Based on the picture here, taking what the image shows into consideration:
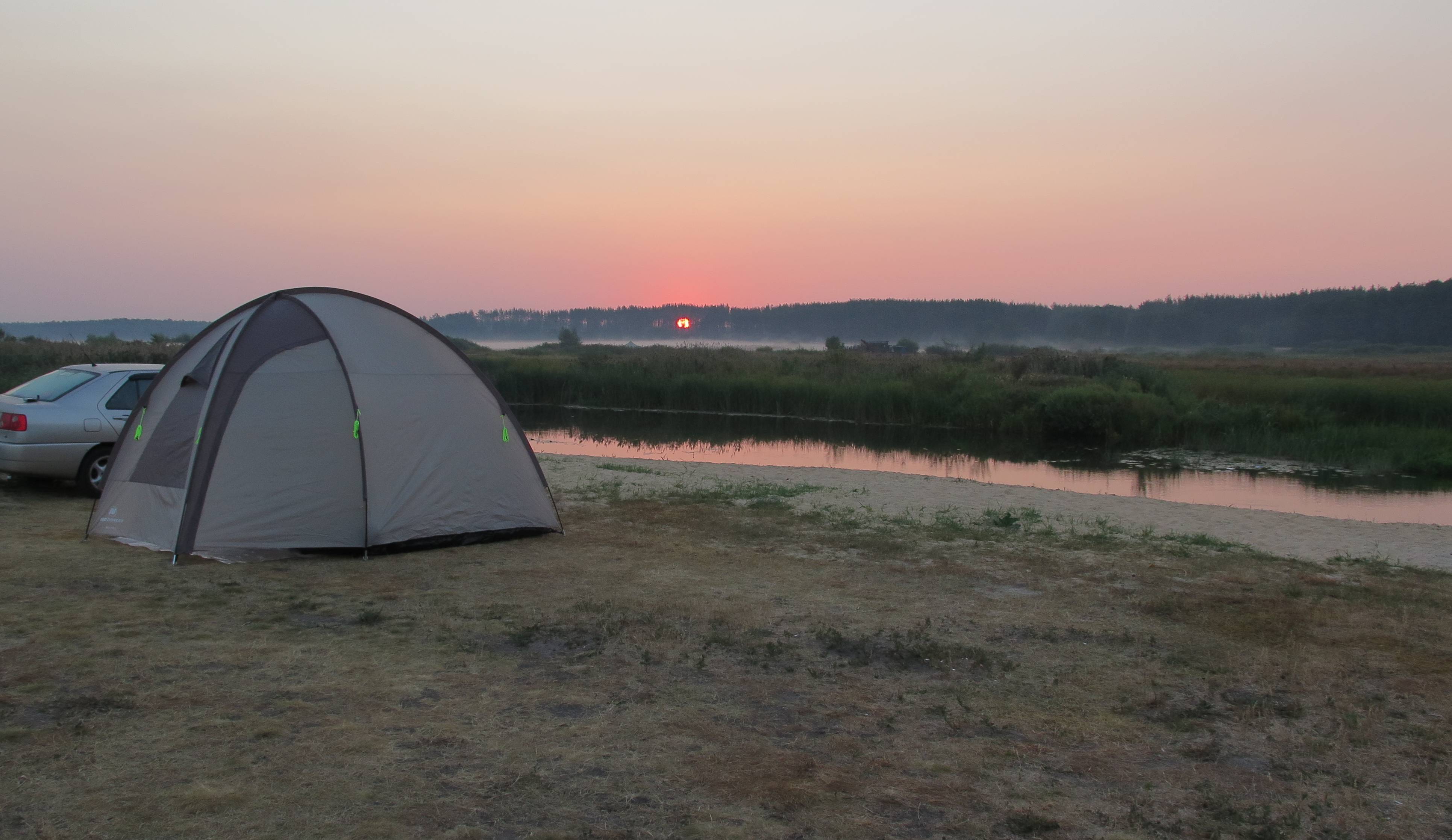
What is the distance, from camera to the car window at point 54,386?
1013cm

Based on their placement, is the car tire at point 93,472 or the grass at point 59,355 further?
the grass at point 59,355

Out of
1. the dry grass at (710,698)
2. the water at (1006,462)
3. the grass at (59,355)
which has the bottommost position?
the water at (1006,462)

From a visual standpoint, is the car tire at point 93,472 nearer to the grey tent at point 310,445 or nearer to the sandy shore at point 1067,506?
the grey tent at point 310,445

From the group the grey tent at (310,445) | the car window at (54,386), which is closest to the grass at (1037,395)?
the grey tent at (310,445)

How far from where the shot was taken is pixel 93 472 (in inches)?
409

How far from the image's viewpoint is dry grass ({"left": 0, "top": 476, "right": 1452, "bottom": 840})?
3.66 m

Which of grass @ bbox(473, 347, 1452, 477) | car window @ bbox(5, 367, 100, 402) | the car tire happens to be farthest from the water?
car window @ bbox(5, 367, 100, 402)

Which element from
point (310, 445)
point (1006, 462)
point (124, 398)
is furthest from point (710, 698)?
point (1006, 462)

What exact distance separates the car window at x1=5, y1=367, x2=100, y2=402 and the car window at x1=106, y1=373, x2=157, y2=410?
11.1 inches

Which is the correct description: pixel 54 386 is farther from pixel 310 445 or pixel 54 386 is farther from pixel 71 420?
pixel 310 445

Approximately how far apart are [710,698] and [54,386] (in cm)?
869

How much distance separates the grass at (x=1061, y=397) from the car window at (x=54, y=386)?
1953 centimetres

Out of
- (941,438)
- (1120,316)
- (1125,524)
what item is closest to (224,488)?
(1125,524)

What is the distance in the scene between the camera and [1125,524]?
424 inches
